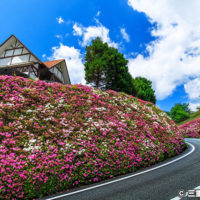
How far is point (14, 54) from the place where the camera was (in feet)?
72.0

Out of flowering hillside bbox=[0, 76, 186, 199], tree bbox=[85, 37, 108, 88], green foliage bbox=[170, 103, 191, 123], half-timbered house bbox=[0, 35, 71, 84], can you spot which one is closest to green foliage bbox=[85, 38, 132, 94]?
tree bbox=[85, 37, 108, 88]

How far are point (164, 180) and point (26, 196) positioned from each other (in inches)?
213

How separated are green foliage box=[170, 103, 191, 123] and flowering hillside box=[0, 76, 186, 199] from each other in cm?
6871

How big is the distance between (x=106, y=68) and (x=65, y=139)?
2100 cm

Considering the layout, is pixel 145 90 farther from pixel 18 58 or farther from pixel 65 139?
pixel 65 139

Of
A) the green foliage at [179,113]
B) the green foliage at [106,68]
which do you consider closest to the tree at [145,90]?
the green foliage at [106,68]

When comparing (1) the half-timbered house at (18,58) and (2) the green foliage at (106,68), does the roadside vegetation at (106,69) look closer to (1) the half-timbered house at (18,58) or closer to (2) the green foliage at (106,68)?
(2) the green foliage at (106,68)

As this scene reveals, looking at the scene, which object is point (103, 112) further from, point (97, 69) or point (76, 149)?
point (97, 69)

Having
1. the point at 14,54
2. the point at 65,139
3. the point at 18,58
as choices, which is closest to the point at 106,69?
the point at 18,58

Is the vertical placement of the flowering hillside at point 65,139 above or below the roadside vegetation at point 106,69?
below

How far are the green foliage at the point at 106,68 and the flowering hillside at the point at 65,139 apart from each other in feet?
47.9

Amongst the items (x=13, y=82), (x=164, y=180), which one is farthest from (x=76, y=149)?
(x=13, y=82)

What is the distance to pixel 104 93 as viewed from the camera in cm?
1372

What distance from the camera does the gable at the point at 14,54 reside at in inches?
845
